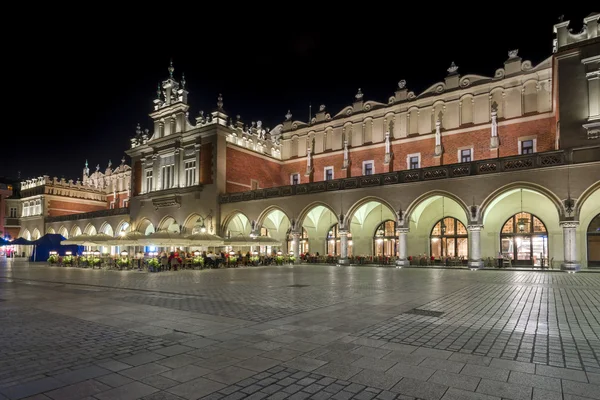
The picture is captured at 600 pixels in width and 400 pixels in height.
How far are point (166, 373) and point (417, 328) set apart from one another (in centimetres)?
451

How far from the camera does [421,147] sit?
113 ft

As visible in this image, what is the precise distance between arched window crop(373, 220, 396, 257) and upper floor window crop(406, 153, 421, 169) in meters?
5.30

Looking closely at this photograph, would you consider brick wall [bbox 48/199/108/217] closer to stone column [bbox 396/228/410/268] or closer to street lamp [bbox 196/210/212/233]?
street lamp [bbox 196/210/212/233]

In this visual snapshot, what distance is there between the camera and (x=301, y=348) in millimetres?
5938

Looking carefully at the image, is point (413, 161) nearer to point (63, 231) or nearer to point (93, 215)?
point (93, 215)

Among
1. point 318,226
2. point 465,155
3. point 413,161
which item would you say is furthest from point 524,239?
point 318,226

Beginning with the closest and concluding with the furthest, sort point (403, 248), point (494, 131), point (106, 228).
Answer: point (403, 248) < point (494, 131) < point (106, 228)

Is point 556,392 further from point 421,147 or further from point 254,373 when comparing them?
point 421,147

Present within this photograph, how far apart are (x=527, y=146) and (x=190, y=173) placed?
3063cm

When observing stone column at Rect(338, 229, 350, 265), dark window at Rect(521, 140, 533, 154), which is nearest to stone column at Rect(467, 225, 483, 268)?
stone column at Rect(338, 229, 350, 265)

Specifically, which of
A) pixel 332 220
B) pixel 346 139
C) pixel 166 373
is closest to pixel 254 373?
pixel 166 373

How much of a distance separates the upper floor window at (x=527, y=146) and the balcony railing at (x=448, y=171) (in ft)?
24.6

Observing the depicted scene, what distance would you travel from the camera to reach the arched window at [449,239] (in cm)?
3067

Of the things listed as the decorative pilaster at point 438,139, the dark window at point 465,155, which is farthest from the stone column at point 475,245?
the decorative pilaster at point 438,139
